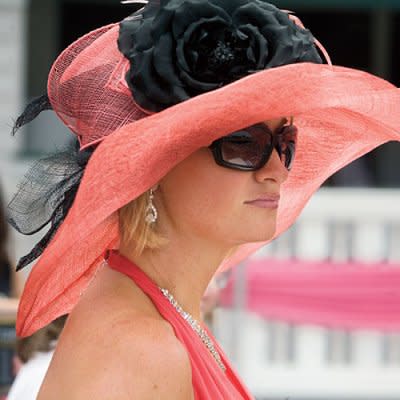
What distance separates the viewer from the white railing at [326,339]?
6.12 m

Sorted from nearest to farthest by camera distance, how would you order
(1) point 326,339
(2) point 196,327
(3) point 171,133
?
(3) point 171,133
(2) point 196,327
(1) point 326,339

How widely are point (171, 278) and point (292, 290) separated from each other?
3963mm

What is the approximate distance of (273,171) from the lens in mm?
2113

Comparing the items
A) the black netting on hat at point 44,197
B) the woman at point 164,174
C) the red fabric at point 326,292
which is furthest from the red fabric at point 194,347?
the red fabric at point 326,292

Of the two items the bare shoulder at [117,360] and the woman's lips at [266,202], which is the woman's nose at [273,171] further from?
the bare shoulder at [117,360]

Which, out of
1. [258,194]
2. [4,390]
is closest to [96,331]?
[258,194]

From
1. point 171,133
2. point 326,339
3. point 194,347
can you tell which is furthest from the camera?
point 326,339

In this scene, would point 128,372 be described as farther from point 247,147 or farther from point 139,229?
point 247,147

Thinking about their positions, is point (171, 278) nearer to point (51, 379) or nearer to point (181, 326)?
point (181, 326)

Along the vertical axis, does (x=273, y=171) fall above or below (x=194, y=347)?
above

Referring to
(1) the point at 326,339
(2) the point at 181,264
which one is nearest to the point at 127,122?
(2) the point at 181,264

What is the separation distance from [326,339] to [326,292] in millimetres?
342

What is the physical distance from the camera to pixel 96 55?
218 centimetres

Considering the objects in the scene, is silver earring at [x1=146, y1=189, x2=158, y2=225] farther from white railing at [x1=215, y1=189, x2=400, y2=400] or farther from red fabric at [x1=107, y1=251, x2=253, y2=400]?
white railing at [x1=215, y1=189, x2=400, y2=400]
